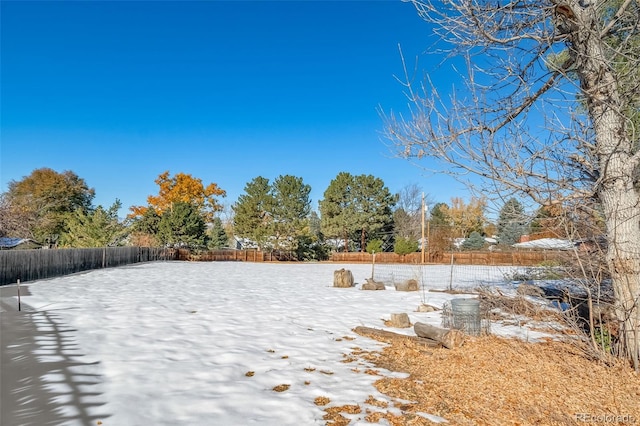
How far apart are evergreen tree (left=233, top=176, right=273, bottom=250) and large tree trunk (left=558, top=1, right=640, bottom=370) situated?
96.9ft

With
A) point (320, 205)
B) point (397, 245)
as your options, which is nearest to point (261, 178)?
point (320, 205)

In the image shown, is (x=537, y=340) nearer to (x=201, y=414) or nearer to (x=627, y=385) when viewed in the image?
(x=627, y=385)

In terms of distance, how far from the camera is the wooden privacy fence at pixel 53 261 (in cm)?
1155

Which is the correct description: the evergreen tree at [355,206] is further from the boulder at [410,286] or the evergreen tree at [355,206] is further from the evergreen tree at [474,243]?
the boulder at [410,286]

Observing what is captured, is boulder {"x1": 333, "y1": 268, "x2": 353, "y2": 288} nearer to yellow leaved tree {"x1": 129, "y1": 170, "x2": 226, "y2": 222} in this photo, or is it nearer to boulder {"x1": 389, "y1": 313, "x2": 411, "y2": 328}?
boulder {"x1": 389, "y1": 313, "x2": 411, "y2": 328}

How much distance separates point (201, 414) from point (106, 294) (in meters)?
7.61

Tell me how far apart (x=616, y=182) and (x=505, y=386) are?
8.03 feet

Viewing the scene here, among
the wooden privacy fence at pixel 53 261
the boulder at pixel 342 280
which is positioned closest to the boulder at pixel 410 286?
the boulder at pixel 342 280

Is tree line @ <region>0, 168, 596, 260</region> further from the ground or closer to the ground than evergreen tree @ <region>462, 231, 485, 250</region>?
further from the ground

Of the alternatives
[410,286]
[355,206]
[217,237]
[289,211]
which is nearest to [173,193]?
[217,237]

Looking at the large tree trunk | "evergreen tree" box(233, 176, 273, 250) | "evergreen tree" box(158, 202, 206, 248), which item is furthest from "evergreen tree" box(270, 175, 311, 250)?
the large tree trunk

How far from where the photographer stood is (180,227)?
30016mm

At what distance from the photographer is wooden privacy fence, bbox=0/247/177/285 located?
455 inches

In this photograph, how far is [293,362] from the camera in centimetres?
429
